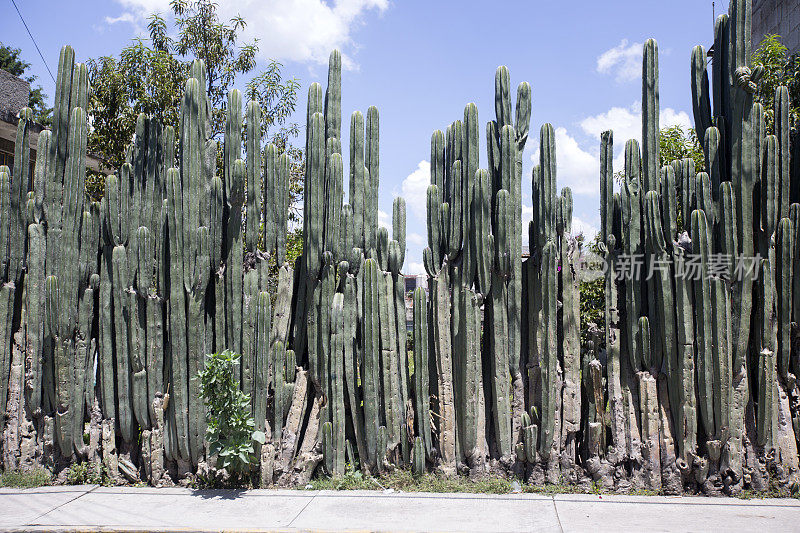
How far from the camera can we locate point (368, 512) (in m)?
5.52

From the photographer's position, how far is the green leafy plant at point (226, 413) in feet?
→ 19.8

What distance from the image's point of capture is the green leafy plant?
6.03m

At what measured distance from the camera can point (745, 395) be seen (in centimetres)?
590

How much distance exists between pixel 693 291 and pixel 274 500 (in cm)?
470

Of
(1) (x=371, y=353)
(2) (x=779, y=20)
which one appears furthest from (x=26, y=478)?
(2) (x=779, y=20)

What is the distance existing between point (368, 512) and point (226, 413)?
1776 millimetres

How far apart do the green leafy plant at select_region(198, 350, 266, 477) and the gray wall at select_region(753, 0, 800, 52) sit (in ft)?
33.1

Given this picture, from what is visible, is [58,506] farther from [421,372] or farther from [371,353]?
[421,372]

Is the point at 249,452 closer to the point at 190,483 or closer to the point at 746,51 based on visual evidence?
the point at 190,483

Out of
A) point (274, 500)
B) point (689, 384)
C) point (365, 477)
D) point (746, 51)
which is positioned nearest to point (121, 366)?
point (274, 500)

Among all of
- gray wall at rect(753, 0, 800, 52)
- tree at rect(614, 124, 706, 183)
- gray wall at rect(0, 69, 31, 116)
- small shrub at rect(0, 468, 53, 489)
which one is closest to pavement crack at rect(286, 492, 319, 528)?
small shrub at rect(0, 468, 53, 489)

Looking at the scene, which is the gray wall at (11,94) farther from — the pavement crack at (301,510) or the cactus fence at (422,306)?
the pavement crack at (301,510)

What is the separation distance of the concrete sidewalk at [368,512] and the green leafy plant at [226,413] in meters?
0.48

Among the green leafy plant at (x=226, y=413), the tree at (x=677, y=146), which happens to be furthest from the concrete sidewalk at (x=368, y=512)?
the tree at (x=677, y=146)
